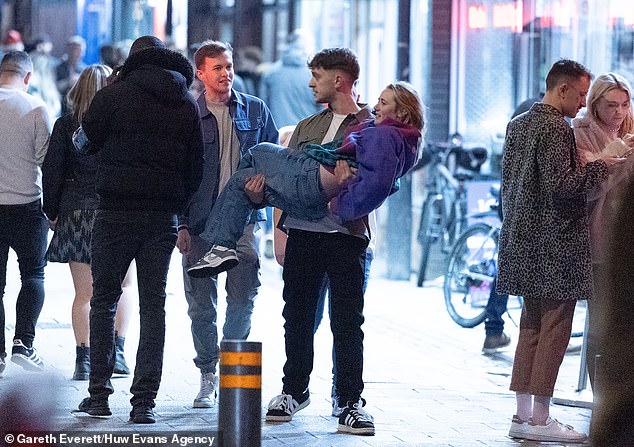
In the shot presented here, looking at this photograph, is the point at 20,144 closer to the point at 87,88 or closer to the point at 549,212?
the point at 87,88

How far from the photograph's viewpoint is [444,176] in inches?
589

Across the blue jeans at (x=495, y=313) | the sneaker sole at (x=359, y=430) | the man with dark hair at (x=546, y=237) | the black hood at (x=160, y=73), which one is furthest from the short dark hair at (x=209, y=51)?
the blue jeans at (x=495, y=313)

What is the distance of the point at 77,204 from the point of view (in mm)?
8664

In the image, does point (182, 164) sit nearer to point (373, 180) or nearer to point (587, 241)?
point (373, 180)

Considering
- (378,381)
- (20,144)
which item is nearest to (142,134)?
(20,144)

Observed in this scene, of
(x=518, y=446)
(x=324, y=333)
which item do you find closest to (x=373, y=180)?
(x=518, y=446)

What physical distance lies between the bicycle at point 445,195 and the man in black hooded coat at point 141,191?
24.3 feet

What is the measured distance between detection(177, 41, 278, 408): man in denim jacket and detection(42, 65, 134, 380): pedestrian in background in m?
0.80

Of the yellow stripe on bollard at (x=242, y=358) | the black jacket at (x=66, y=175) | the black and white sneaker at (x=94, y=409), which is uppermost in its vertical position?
the black jacket at (x=66, y=175)

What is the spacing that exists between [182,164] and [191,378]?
2.13 meters

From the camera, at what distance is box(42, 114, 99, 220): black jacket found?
8438 mm

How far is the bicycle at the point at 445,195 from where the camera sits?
48.0 ft

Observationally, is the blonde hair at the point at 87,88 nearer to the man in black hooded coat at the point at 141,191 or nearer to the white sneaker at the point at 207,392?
the man in black hooded coat at the point at 141,191

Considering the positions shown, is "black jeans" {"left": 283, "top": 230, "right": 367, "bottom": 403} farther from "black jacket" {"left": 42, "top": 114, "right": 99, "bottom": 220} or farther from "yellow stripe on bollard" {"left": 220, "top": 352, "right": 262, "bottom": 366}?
"yellow stripe on bollard" {"left": 220, "top": 352, "right": 262, "bottom": 366}
